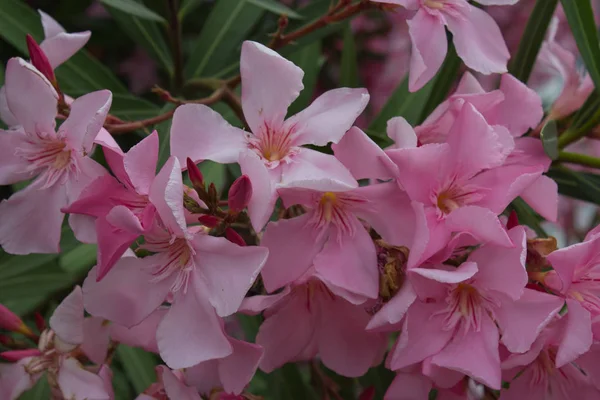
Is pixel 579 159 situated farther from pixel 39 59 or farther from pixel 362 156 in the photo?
pixel 39 59

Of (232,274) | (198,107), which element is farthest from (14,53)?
(232,274)

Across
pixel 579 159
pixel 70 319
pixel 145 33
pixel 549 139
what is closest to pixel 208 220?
pixel 70 319

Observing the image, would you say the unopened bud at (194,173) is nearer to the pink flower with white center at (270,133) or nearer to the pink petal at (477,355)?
the pink flower with white center at (270,133)

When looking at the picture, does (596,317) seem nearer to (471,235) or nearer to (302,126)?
(471,235)

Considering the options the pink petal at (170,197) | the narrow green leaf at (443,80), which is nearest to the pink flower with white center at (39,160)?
the pink petal at (170,197)

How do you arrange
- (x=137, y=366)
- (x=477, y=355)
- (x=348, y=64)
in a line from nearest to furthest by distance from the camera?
(x=477, y=355) → (x=137, y=366) → (x=348, y=64)

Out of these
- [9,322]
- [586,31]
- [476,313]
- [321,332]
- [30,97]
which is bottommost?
[9,322]

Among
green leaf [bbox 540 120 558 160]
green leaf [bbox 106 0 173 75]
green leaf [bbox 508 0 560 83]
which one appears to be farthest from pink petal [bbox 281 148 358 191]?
green leaf [bbox 106 0 173 75]
